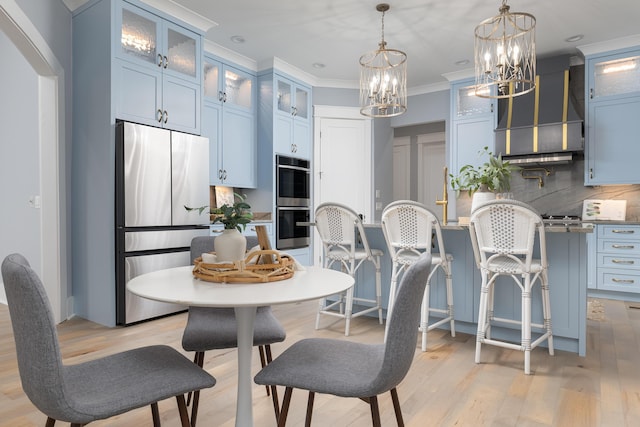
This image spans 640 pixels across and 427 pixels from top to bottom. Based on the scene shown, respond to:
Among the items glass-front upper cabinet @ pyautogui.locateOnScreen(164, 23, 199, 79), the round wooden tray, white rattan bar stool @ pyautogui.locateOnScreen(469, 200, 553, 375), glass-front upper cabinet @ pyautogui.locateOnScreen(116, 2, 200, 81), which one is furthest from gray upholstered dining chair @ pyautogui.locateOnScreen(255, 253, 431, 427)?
glass-front upper cabinet @ pyautogui.locateOnScreen(164, 23, 199, 79)

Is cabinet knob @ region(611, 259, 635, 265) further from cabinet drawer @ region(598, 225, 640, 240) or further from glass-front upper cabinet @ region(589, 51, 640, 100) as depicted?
glass-front upper cabinet @ region(589, 51, 640, 100)

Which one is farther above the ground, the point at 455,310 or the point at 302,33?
the point at 302,33

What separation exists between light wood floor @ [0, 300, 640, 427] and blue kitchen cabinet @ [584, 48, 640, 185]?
84.4 inches

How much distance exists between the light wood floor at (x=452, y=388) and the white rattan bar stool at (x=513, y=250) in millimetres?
192

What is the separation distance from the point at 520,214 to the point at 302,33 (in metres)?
3.07

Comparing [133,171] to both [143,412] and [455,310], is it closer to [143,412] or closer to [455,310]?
[143,412]

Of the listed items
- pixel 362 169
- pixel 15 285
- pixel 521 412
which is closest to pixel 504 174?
pixel 521 412

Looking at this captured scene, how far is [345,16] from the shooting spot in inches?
152

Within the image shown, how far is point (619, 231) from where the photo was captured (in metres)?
4.25

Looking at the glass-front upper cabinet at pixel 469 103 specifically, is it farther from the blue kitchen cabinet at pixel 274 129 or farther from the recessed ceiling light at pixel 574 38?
the blue kitchen cabinet at pixel 274 129

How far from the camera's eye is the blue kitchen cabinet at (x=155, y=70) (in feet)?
10.7

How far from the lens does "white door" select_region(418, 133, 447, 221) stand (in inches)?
280

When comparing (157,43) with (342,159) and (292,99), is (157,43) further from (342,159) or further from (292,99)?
(342,159)

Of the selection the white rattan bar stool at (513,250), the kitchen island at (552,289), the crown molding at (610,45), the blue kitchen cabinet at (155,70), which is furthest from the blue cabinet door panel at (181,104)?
the crown molding at (610,45)
